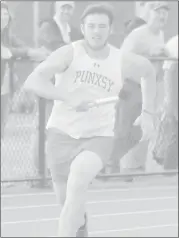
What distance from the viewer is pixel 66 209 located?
48.9 inches

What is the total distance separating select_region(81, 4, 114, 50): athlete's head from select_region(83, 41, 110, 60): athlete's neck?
11 millimetres

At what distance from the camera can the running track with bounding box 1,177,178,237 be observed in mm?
4848

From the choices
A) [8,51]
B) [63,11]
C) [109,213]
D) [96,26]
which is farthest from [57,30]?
[109,213]

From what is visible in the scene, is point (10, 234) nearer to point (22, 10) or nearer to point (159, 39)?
point (159, 39)

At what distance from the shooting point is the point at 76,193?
127 cm

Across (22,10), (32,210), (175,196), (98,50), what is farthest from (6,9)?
(22,10)

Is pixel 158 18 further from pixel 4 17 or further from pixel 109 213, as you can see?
pixel 109 213

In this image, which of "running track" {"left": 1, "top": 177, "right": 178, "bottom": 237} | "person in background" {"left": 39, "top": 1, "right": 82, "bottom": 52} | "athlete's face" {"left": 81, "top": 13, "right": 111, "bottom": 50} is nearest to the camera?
"athlete's face" {"left": 81, "top": 13, "right": 111, "bottom": 50}

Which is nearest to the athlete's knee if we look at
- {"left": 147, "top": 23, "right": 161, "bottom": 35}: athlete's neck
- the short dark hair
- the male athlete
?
the male athlete

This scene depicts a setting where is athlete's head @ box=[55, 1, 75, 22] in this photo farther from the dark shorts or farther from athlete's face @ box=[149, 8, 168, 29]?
the dark shorts

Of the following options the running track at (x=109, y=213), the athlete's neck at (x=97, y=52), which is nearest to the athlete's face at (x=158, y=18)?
the athlete's neck at (x=97, y=52)

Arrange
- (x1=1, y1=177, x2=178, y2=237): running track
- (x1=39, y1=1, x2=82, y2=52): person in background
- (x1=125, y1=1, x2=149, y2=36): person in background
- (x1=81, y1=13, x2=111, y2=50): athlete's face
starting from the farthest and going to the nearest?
(x1=1, y1=177, x2=178, y2=237): running track → (x1=125, y1=1, x2=149, y2=36): person in background → (x1=39, y1=1, x2=82, y2=52): person in background → (x1=81, y1=13, x2=111, y2=50): athlete's face

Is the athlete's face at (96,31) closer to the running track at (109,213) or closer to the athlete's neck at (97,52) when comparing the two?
the athlete's neck at (97,52)

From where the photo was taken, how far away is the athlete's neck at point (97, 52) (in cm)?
122
